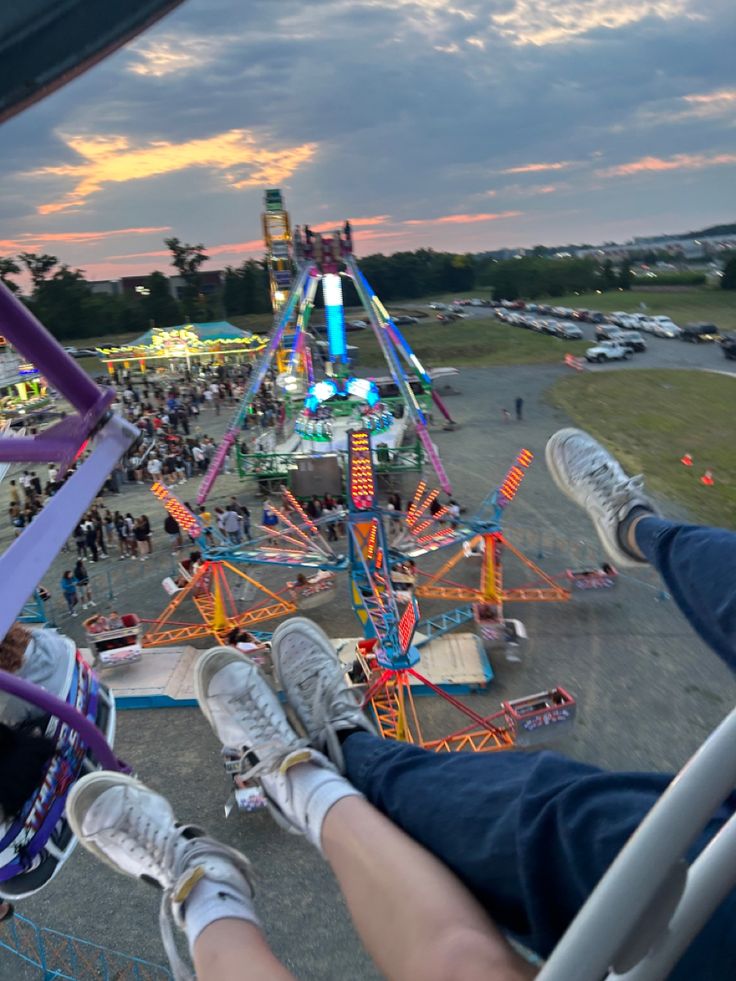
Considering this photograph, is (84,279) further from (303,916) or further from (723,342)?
(303,916)

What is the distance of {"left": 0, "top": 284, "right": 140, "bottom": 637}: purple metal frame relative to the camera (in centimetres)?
240

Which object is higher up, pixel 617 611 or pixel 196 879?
pixel 196 879

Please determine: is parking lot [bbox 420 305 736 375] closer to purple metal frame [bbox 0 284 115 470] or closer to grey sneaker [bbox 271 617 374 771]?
grey sneaker [bbox 271 617 374 771]

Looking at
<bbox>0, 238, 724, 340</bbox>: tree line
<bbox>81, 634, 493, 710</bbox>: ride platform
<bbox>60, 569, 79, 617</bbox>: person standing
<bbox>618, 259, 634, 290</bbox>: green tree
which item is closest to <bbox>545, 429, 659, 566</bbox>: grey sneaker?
<bbox>81, 634, 493, 710</bbox>: ride platform

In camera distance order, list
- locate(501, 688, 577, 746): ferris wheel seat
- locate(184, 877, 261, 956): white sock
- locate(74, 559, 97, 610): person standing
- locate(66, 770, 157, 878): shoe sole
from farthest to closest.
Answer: locate(74, 559, 97, 610): person standing → locate(501, 688, 577, 746): ferris wheel seat → locate(66, 770, 157, 878): shoe sole → locate(184, 877, 261, 956): white sock

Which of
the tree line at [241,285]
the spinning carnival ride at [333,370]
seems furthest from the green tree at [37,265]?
the spinning carnival ride at [333,370]

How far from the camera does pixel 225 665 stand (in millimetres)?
4098

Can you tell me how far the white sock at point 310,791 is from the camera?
8.78 ft

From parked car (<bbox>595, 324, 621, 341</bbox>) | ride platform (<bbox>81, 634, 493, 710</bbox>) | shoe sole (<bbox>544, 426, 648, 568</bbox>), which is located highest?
shoe sole (<bbox>544, 426, 648, 568</bbox>)

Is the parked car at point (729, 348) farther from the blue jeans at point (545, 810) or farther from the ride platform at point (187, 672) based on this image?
the blue jeans at point (545, 810)

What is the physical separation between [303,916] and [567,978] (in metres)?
6.54

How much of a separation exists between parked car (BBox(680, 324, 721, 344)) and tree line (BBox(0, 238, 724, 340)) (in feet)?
55.0

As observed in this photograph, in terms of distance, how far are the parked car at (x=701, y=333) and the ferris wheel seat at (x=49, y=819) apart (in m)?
41.6

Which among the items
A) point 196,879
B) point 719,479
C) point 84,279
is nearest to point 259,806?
point 196,879
